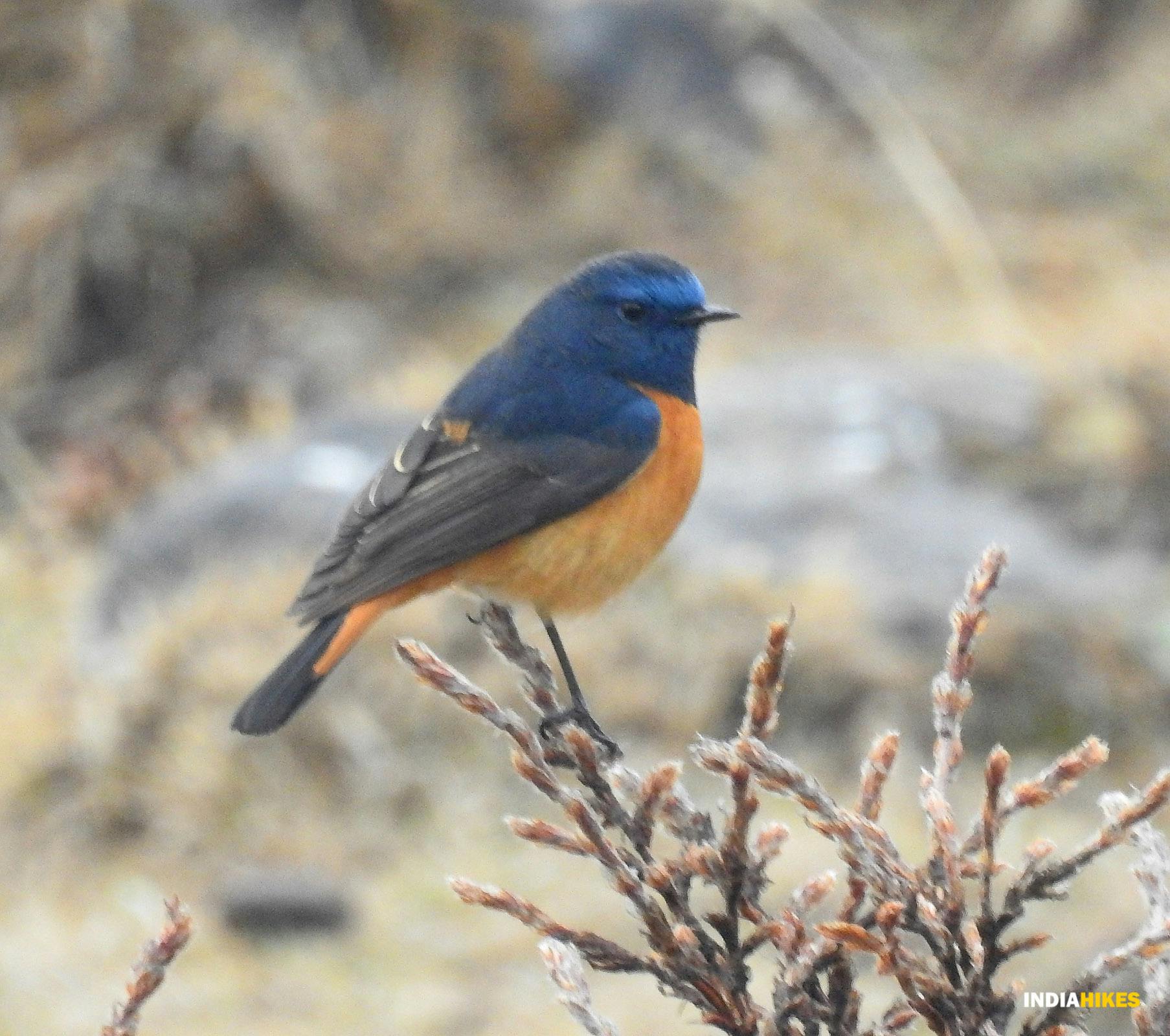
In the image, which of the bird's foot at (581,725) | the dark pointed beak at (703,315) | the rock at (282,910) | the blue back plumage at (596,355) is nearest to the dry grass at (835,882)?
the bird's foot at (581,725)

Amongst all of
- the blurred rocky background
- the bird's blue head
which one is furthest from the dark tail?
the blurred rocky background

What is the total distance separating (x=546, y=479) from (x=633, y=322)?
1.39ft

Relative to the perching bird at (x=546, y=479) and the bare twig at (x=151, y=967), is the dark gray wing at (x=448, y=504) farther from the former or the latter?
the bare twig at (x=151, y=967)

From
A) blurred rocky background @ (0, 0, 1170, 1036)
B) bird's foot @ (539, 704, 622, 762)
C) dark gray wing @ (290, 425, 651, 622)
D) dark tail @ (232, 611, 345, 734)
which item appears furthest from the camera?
blurred rocky background @ (0, 0, 1170, 1036)

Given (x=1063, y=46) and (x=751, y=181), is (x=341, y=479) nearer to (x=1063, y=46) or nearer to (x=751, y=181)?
(x=751, y=181)

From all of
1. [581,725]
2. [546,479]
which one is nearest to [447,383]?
[546,479]

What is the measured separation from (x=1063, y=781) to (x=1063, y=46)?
32.1 feet

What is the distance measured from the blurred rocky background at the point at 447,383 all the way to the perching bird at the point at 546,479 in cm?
237

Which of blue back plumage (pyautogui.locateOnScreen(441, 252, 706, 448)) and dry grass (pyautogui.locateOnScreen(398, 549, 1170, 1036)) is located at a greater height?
blue back plumage (pyautogui.locateOnScreen(441, 252, 706, 448))

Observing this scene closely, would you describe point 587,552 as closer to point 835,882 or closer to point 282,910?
point 835,882

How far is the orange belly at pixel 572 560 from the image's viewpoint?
3.37 metres

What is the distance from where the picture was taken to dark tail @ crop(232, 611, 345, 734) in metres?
3.05

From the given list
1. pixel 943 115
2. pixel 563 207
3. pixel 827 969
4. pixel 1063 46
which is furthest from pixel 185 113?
pixel 827 969

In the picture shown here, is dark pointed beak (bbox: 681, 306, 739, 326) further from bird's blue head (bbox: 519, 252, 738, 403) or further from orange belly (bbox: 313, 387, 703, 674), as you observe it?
orange belly (bbox: 313, 387, 703, 674)
